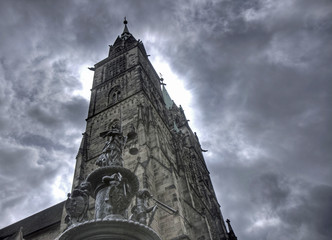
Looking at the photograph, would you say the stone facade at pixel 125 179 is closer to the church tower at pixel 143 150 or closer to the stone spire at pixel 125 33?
the church tower at pixel 143 150

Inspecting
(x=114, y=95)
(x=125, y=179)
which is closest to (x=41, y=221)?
(x=114, y=95)

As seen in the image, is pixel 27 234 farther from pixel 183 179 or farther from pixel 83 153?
pixel 183 179

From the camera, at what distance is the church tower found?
10.4 metres

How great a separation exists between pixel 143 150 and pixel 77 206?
8.28 meters

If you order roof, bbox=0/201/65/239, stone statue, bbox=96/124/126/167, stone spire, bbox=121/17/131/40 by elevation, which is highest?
stone spire, bbox=121/17/131/40

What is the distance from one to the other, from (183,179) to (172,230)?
5260 mm

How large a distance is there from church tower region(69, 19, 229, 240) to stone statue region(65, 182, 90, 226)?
3.35ft

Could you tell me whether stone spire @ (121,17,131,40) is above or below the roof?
above

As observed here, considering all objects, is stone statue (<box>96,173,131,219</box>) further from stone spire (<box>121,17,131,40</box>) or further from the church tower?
stone spire (<box>121,17,131,40</box>)

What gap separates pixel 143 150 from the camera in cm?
1277

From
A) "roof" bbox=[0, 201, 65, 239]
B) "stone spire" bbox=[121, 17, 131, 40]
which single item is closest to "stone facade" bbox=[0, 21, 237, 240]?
"roof" bbox=[0, 201, 65, 239]

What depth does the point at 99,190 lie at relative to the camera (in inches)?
197

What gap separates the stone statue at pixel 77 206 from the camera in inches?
173

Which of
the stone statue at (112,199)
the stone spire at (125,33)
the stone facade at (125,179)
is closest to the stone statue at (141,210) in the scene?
the stone facade at (125,179)
